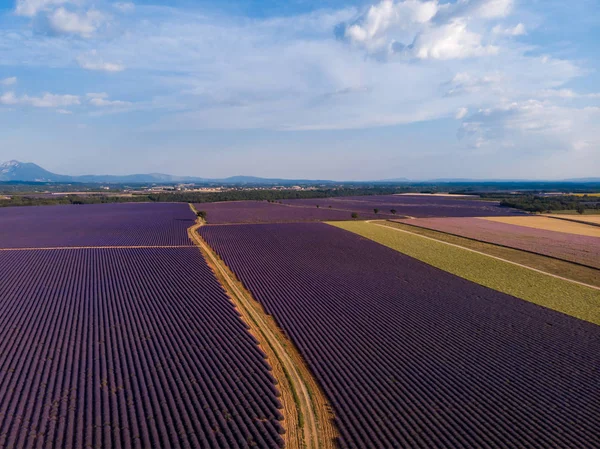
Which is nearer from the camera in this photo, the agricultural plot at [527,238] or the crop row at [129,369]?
the crop row at [129,369]

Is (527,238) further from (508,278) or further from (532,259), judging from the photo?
(508,278)

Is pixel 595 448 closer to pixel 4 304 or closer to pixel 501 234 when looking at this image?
pixel 4 304

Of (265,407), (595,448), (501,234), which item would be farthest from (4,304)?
(501,234)

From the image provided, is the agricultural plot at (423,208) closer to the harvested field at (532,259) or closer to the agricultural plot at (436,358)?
the harvested field at (532,259)

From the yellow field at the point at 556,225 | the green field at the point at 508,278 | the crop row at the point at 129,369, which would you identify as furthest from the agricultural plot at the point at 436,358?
the yellow field at the point at 556,225

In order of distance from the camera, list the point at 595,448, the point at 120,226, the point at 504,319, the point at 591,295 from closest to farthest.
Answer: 1. the point at 595,448
2. the point at 504,319
3. the point at 591,295
4. the point at 120,226

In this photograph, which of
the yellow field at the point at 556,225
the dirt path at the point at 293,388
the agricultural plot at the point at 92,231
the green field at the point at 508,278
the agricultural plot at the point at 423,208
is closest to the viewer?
the dirt path at the point at 293,388

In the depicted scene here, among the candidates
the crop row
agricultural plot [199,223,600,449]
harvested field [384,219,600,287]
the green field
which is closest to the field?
the crop row

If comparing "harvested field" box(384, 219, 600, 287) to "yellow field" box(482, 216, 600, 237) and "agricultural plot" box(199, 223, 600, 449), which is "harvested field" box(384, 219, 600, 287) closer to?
"agricultural plot" box(199, 223, 600, 449)
